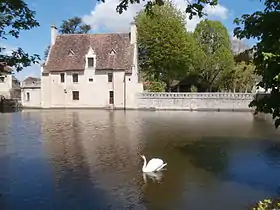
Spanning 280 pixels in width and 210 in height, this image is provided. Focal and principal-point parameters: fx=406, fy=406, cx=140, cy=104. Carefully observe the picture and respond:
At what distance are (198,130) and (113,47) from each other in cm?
2799

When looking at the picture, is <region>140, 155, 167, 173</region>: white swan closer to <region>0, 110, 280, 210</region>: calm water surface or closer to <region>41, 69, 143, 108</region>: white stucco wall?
<region>0, 110, 280, 210</region>: calm water surface

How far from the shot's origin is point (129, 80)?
49281 mm

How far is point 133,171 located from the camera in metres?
13.4

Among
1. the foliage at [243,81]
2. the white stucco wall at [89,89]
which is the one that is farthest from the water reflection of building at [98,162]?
the foliage at [243,81]

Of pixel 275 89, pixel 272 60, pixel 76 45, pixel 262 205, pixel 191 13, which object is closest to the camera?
pixel 262 205

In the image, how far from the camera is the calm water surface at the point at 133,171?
33.7ft

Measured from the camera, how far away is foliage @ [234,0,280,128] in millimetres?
7610

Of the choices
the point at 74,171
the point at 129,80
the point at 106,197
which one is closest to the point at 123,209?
the point at 106,197

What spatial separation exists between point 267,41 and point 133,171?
705 cm

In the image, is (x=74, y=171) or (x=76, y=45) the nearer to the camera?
(x=74, y=171)

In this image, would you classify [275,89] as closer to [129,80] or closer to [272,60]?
[272,60]

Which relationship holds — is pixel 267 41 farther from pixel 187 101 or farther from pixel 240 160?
pixel 187 101

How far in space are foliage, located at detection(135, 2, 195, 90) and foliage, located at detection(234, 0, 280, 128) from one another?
43.9 m

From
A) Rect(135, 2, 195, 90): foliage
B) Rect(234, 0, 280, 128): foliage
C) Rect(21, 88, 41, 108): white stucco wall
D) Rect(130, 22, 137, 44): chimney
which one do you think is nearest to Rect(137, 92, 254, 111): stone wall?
Rect(135, 2, 195, 90): foliage
